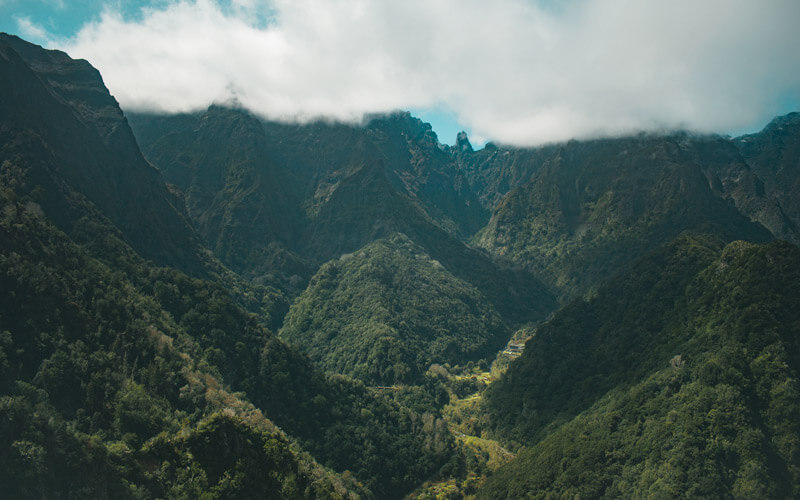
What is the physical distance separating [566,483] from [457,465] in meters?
32.2

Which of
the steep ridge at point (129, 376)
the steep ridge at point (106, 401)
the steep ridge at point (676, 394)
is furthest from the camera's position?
the steep ridge at point (676, 394)

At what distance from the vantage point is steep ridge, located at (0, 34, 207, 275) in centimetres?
14225

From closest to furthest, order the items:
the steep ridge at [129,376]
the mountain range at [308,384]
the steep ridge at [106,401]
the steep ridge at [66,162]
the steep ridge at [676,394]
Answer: the steep ridge at [106,401] < the steep ridge at [129,376] < the mountain range at [308,384] < the steep ridge at [676,394] < the steep ridge at [66,162]

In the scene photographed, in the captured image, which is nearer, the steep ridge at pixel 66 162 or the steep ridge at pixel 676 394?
the steep ridge at pixel 676 394

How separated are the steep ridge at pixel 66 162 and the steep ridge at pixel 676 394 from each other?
132 metres

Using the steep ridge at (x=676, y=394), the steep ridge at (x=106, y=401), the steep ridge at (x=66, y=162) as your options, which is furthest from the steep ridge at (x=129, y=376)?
the steep ridge at (x=676, y=394)

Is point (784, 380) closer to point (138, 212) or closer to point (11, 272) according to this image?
point (11, 272)

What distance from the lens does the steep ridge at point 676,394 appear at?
8688 centimetres

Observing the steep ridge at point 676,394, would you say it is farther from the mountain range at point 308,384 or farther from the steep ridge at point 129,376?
the steep ridge at point 129,376

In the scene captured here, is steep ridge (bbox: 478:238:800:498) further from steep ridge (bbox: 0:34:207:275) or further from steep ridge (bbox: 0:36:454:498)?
steep ridge (bbox: 0:34:207:275)

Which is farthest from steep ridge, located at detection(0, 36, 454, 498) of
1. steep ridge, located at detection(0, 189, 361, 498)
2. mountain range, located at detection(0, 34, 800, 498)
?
→ mountain range, located at detection(0, 34, 800, 498)

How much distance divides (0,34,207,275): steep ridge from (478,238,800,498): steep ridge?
5213 inches

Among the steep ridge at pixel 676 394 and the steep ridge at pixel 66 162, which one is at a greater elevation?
the steep ridge at pixel 66 162

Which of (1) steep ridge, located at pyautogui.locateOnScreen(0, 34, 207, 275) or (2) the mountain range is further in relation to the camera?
(1) steep ridge, located at pyautogui.locateOnScreen(0, 34, 207, 275)
